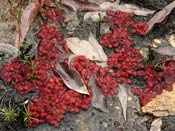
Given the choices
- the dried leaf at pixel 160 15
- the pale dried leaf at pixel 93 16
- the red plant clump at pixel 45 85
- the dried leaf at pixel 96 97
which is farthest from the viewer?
the pale dried leaf at pixel 93 16

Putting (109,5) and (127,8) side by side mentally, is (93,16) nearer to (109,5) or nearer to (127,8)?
(109,5)

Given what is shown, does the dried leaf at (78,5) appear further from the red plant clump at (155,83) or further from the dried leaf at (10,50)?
the red plant clump at (155,83)

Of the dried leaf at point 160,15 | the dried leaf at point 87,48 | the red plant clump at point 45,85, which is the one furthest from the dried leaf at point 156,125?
Answer: the dried leaf at point 160,15

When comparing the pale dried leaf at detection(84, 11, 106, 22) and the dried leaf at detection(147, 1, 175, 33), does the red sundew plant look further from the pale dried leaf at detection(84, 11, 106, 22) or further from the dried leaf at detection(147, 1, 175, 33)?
the pale dried leaf at detection(84, 11, 106, 22)

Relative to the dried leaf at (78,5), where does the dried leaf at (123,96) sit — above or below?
below

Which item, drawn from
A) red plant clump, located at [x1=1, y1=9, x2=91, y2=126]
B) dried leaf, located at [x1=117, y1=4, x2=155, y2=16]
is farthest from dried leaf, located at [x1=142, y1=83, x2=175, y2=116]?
dried leaf, located at [x1=117, y1=4, x2=155, y2=16]

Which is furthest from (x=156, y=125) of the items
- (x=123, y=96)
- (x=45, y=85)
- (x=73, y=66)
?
(x=45, y=85)

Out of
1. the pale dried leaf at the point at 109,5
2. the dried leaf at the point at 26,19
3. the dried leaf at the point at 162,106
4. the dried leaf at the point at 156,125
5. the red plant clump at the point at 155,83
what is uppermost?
the pale dried leaf at the point at 109,5
